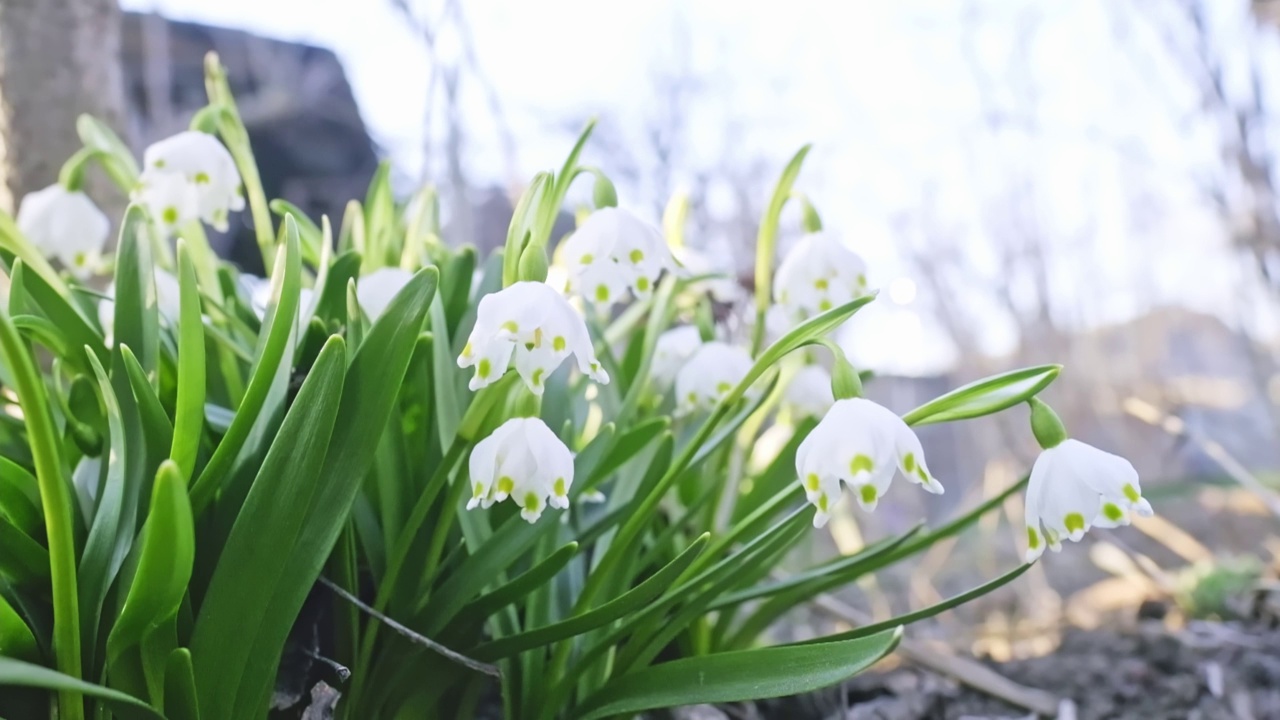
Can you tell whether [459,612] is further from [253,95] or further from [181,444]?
[253,95]

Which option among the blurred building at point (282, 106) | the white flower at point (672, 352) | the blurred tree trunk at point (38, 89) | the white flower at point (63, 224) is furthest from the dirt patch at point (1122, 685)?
the blurred building at point (282, 106)

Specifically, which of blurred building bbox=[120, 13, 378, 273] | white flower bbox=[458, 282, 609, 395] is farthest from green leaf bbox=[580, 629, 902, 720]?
blurred building bbox=[120, 13, 378, 273]

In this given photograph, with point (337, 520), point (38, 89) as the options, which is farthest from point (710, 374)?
point (38, 89)

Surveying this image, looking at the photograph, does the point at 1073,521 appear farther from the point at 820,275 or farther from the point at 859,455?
the point at 820,275

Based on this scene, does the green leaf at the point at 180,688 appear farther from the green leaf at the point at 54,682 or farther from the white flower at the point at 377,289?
the white flower at the point at 377,289

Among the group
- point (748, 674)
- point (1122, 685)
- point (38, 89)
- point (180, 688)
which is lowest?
point (1122, 685)

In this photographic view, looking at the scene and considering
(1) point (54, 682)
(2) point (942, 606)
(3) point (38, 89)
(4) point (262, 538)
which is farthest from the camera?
(3) point (38, 89)

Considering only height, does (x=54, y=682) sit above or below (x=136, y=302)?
below

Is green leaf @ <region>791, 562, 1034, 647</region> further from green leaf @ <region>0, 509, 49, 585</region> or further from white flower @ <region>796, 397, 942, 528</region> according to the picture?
green leaf @ <region>0, 509, 49, 585</region>
